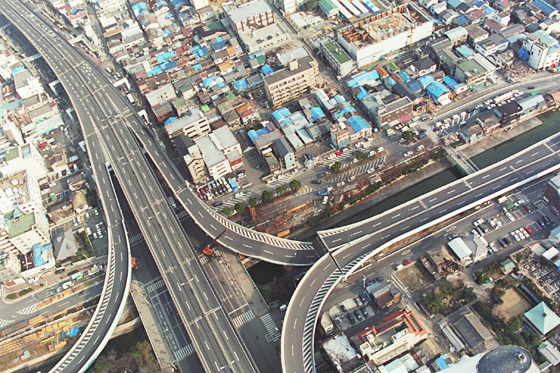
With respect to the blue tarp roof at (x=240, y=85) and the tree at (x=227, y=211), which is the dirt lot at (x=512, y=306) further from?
the blue tarp roof at (x=240, y=85)

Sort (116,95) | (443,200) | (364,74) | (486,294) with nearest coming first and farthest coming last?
1. (486,294)
2. (443,200)
3. (364,74)
4. (116,95)

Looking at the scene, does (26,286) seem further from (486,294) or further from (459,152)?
(459,152)

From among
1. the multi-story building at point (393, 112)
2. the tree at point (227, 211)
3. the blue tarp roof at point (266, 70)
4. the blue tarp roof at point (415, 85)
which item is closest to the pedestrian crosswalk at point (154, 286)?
the tree at point (227, 211)

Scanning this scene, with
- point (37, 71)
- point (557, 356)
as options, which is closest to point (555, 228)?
point (557, 356)

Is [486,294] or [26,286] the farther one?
[26,286]

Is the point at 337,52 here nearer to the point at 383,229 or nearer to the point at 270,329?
the point at 383,229

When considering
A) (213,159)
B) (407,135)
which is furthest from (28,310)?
(407,135)

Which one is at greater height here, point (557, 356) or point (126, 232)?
point (126, 232)
